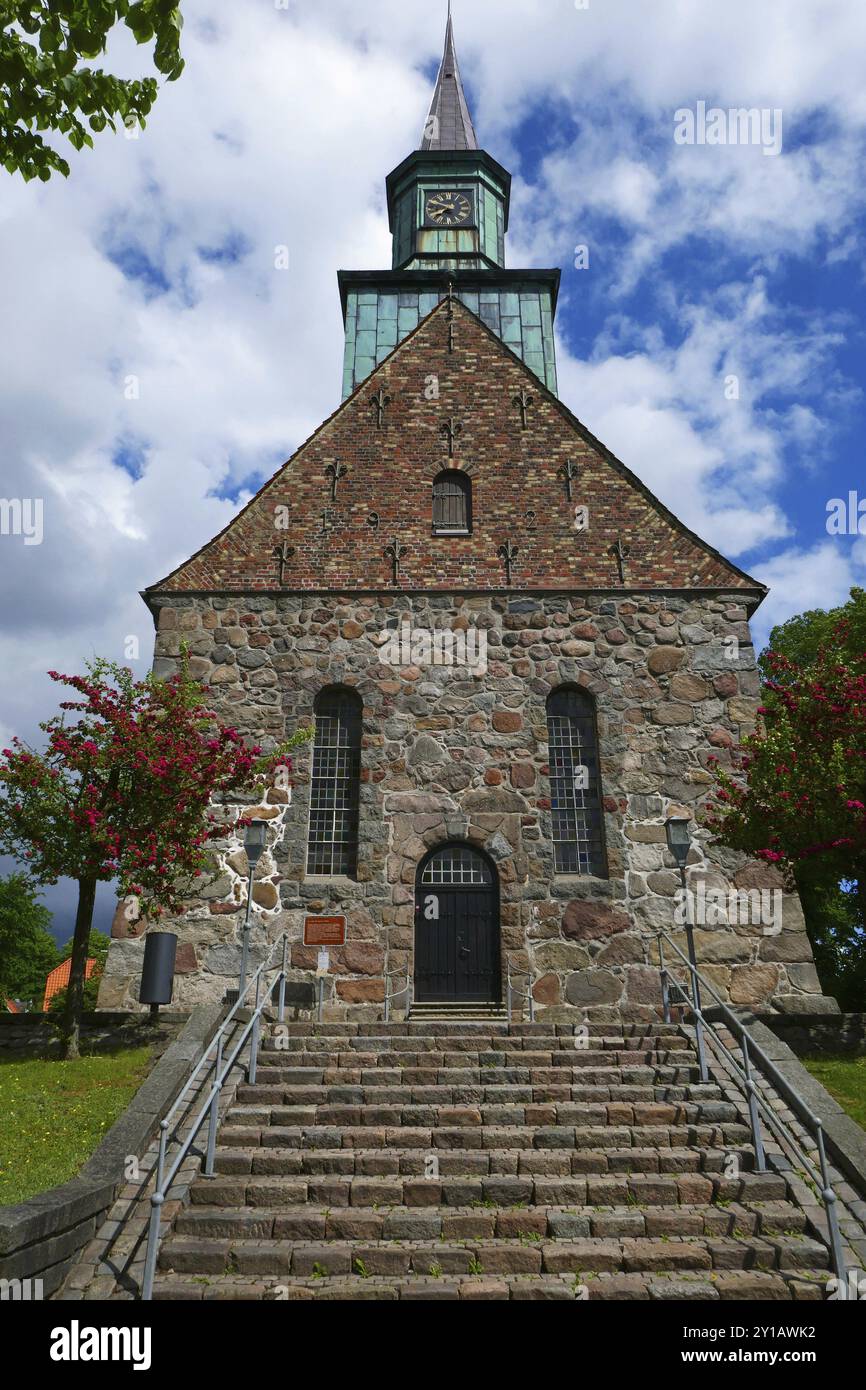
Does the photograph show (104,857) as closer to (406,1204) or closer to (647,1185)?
(406,1204)

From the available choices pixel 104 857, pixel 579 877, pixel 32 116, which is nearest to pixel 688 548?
pixel 579 877

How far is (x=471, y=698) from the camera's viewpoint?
13.8m

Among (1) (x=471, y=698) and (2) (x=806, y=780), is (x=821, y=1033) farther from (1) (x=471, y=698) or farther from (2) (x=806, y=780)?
(1) (x=471, y=698)

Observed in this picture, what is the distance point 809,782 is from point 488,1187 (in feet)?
20.4

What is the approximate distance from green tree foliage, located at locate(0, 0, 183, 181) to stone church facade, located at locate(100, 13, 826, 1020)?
8.53 metres

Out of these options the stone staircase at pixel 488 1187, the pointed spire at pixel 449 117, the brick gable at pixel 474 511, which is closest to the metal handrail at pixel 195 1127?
the stone staircase at pixel 488 1187

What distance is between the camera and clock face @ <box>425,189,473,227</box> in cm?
2372

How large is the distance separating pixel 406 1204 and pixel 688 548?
1114cm

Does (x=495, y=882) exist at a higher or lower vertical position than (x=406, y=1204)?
higher

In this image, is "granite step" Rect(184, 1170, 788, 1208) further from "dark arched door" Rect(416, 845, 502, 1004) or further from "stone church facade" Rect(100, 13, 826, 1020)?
"dark arched door" Rect(416, 845, 502, 1004)

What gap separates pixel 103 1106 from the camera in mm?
8141

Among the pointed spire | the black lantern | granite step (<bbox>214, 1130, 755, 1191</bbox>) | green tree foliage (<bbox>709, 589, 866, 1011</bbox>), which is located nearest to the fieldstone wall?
green tree foliage (<bbox>709, 589, 866, 1011</bbox>)

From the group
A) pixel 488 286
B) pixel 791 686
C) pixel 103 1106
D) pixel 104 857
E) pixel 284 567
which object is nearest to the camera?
pixel 103 1106

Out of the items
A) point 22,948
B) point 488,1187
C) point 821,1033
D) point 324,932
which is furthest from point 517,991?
point 22,948
